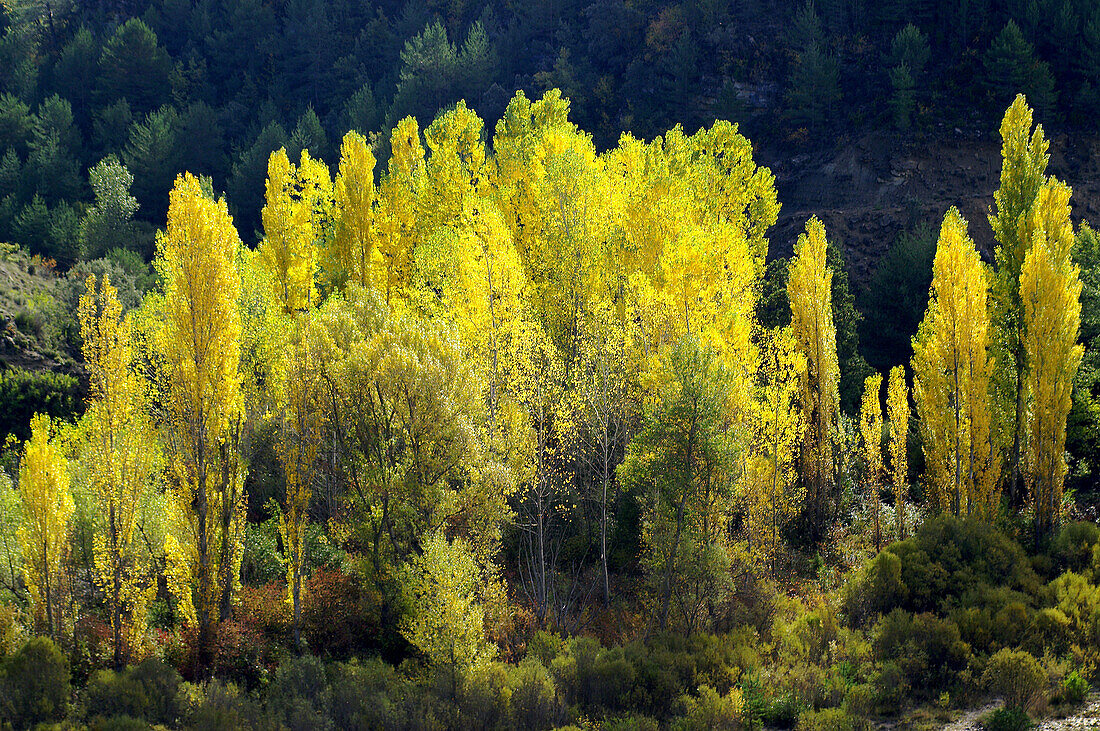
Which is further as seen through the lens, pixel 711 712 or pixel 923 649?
pixel 923 649

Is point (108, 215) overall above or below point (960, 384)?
above

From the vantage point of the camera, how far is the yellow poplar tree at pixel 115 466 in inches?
820

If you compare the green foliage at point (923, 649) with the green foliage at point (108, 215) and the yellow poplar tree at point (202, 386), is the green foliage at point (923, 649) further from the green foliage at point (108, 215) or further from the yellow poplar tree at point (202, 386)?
the green foliage at point (108, 215)

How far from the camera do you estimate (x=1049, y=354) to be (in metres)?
26.5

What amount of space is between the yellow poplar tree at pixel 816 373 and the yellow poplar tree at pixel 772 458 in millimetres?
1541

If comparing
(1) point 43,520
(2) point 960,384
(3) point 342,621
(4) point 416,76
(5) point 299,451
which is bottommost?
(3) point 342,621

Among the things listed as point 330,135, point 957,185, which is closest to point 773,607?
point 957,185

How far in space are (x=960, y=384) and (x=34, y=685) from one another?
27689 millimetres

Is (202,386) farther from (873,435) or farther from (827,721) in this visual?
(873,435)

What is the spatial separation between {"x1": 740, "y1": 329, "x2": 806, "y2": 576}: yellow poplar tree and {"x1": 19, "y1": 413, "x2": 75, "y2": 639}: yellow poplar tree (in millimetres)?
19109

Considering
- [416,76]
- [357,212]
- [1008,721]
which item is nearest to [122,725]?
[1008,721]

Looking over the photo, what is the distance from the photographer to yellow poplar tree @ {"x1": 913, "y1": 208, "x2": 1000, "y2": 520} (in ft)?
88.8

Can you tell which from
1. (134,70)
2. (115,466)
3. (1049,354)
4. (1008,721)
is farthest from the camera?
(134,70)

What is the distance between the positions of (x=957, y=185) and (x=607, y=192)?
3110cm
